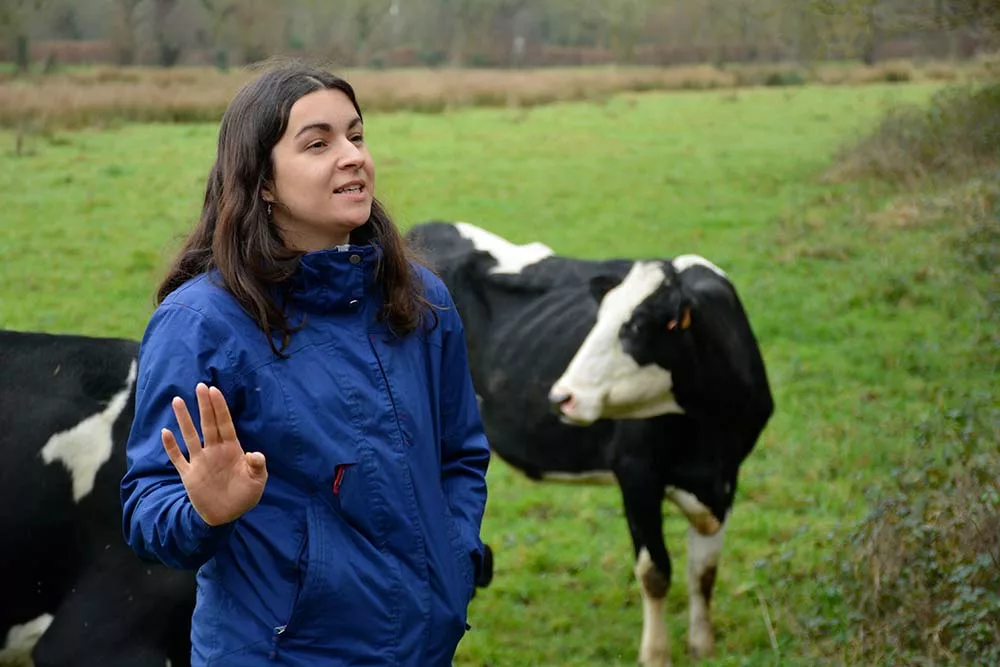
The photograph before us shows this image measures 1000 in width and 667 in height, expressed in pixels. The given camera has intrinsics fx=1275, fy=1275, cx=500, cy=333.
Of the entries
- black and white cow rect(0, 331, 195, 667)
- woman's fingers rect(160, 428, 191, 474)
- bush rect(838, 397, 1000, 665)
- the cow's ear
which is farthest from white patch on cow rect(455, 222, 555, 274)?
woman's fingers rect(160, 428, 191, 474)

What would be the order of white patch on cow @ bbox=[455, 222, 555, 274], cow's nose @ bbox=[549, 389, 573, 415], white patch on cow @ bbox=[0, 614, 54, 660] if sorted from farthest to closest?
1. white patch on cow @ bbox=[455, 222, 555, 274]
2. cow's nose @ bbox=[549, 389, 573, 415]
3. white patch on cow @ bbox=[0, 614, 54, 660]

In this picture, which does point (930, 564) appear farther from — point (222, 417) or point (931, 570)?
point (222, 417)

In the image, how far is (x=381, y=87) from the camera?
30031mm

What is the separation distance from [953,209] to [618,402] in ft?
22.6

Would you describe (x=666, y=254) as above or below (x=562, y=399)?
below

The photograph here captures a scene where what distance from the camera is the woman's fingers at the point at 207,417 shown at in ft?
6.43

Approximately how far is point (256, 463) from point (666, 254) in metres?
11.7

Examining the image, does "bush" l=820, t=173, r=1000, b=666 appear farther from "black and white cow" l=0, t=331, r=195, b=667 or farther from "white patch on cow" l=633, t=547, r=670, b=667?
"black and white cow" l=0, t=331, r=195, b=667

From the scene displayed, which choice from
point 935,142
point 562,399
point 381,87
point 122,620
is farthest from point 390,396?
point 381,87

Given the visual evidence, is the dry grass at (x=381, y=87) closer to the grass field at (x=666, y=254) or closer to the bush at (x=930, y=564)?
the grass field at (x=666, y=254)

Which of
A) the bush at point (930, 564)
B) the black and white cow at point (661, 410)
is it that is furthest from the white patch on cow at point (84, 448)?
the bush at point (930, 564)

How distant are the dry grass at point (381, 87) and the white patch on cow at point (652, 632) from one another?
287 inches

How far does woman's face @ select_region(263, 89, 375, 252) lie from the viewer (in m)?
2.38

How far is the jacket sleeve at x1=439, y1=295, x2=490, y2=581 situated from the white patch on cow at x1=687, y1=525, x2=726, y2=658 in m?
2.89
